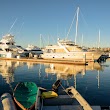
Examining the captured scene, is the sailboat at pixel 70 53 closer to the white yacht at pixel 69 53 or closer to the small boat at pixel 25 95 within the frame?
the white yacht at pixel 69 53

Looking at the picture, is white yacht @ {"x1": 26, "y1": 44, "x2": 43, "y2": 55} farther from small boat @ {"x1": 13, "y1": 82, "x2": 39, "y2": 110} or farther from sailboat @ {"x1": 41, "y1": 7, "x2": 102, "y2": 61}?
small boat @ {"x1": 13, "y1": 82, "x2": 39, "y2": 110}

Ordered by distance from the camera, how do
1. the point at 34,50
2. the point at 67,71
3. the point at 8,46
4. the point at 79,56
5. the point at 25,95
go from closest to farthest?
1. the point at 25,95
2. the point at 67,71
3. the point at 79,56
4. the point at 8,46
5. the point at 34,50

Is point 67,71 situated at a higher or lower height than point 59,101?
lower

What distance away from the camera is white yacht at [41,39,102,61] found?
71.4 metres

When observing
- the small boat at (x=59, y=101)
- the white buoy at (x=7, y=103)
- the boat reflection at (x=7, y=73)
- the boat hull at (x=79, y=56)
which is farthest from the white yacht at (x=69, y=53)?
the white buoy at (x=7, y=103)

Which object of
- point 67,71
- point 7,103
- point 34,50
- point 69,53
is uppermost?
point 34,50

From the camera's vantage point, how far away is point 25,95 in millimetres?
19391

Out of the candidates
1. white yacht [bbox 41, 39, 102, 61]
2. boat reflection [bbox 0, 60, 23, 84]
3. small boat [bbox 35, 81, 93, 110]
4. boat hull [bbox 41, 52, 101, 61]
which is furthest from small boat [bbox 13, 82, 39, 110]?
boat hull [bbox 41, 52, 101, 61]

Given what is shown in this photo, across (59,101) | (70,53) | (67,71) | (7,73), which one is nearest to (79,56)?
(70,53)

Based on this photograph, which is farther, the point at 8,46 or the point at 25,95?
the point at 8,46

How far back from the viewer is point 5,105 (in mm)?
16078

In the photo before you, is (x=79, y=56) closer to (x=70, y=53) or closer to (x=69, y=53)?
(x=70, y=53)

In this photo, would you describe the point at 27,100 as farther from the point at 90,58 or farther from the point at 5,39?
the point at 5,39

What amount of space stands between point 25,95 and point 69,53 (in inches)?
2156
